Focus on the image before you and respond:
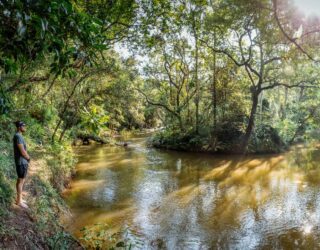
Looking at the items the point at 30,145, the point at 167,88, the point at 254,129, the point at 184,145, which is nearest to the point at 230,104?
the point at 254,129

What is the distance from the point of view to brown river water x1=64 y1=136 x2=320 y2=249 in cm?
743

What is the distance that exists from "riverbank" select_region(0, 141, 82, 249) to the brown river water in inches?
38.5

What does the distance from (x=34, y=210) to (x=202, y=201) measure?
5.61 m

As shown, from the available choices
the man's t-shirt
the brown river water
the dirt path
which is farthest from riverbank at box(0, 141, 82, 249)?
the brown river water

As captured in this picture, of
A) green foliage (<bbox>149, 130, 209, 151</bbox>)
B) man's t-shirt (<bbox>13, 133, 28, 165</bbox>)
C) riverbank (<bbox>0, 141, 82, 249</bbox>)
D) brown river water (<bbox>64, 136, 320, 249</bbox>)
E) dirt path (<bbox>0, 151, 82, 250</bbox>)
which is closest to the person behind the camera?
dirt path (<bbox>0, 151, 82, 250</bbox>)

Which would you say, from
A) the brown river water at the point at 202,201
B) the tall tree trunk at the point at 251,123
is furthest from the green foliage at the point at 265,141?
the brown river water at the point at 202,201

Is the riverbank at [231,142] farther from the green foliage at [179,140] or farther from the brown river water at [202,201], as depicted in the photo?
the brown river water at [202,201]

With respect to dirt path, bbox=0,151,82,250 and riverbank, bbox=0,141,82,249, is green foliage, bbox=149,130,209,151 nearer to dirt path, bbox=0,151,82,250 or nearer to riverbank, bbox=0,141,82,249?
riverbank, bbox=0,141,82,249

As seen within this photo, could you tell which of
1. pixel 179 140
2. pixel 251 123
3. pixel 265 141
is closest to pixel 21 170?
pixel 251 123

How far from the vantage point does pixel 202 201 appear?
33.9 ft

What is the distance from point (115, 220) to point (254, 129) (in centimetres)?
1494

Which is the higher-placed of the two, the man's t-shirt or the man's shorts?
the man's t-shirt

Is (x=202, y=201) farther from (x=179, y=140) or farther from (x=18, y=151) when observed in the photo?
(x=179, y=140)

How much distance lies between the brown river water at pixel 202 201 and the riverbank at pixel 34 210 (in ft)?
3.21
